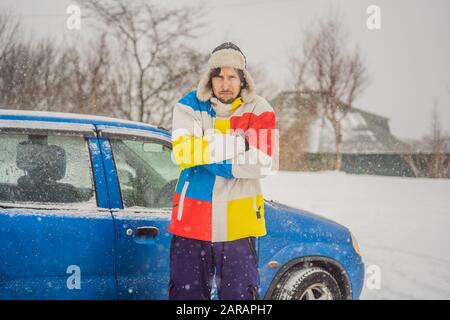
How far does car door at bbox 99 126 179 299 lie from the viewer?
241 centimetres

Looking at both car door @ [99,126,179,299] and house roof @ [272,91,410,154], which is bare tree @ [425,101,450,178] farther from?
car door @ [99,126,179,299]

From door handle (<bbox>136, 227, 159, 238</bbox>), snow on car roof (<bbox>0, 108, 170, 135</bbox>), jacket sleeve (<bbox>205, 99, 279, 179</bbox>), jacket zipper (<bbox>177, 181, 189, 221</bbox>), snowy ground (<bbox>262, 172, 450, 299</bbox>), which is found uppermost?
snow on car roof (<bbox>0, 108, 170, 135</bbox>)

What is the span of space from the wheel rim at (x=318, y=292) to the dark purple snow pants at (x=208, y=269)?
817 millimetres

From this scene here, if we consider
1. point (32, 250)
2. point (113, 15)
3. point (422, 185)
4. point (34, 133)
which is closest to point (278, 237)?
point (32, 250)

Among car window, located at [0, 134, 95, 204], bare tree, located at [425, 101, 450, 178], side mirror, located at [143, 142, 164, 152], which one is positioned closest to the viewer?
car window, located at [0, 134, 95, 204]

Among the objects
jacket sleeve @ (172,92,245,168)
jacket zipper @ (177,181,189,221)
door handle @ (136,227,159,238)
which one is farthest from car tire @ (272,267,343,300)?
jacket sleeve @ (172,92,245,168)

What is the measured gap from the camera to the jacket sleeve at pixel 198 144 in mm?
1962

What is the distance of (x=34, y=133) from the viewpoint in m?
2.34

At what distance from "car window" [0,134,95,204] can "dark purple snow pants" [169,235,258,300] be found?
2.43ft

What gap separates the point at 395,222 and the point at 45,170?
7211mm

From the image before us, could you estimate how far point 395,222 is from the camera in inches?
306

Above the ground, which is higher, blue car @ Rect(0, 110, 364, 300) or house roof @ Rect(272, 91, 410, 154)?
house roof @ Rect(272, 91, 410, 154)

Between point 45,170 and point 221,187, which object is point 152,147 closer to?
point 45,170

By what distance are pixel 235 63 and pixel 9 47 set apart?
1398 cm
